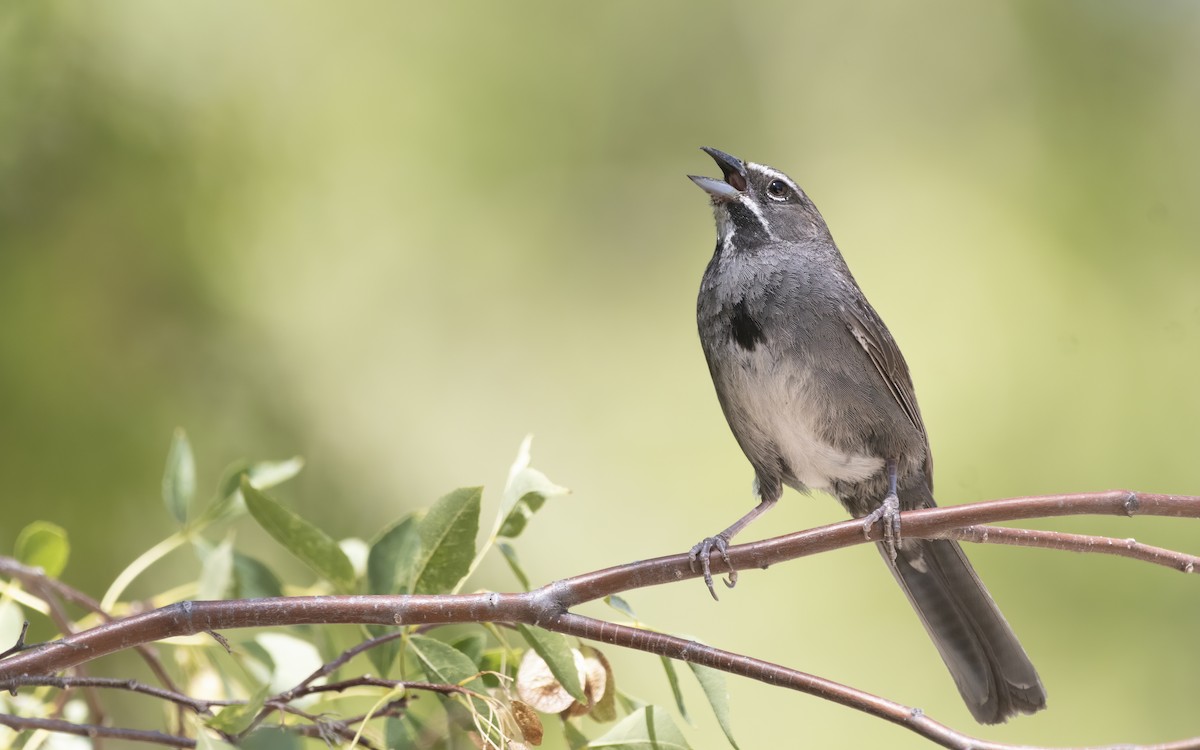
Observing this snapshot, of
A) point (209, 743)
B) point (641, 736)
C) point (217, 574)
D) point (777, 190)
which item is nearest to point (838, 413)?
point (777, 190)

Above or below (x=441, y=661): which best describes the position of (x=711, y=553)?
above

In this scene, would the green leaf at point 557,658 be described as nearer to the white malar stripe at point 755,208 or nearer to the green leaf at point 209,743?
the green leaf at point 209,743

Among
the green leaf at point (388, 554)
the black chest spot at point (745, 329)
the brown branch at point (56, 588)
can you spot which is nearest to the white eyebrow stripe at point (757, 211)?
the black chest spot at point (745, 329)

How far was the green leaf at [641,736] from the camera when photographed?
4.49ft

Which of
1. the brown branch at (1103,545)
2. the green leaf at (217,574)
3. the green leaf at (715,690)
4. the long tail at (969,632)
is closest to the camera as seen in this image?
the brown branch at (1103,545)

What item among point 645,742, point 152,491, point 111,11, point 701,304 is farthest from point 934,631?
point 111,11

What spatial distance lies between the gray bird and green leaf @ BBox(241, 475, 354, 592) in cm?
79

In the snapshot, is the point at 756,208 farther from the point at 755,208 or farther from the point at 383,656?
the point at 383,656

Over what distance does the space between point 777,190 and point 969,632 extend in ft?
3.56

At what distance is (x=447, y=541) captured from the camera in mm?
1445

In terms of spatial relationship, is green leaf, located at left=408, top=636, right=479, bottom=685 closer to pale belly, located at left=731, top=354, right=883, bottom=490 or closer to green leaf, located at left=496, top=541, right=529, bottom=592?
green leaf, located at left=496, top=541, right=529, bottom=592

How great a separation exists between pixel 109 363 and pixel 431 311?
44.6 inches

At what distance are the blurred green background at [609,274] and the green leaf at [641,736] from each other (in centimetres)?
195

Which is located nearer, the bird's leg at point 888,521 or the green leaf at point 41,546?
the bird's leg at point 888,521
